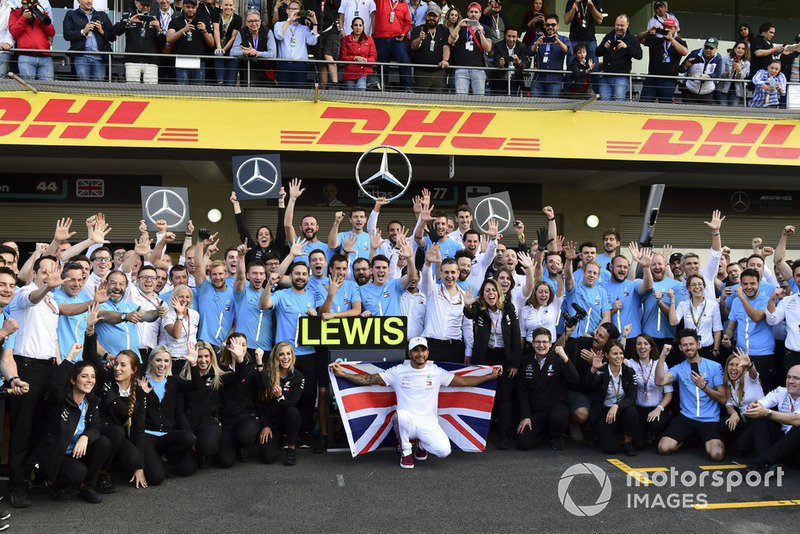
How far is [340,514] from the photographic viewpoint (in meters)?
5.92

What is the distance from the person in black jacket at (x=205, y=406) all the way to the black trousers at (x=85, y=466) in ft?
2.94

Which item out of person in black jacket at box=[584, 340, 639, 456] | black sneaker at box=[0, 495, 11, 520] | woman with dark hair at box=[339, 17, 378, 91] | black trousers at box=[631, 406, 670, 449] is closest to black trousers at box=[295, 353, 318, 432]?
black sneaker at box=[0, 495, 11, 520]

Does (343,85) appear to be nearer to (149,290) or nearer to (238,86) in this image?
(238,86)

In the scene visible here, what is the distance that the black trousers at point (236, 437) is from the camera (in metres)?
7.16

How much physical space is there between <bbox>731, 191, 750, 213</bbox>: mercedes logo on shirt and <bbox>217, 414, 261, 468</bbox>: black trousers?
1301 cm

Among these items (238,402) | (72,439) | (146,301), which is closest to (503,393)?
(238,402)

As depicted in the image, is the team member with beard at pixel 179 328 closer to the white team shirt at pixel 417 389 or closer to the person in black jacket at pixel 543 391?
the white team shirt at pixel 417 389

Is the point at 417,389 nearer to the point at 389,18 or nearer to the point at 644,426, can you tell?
the point at 644,426

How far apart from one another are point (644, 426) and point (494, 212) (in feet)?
12.0

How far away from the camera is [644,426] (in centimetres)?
797

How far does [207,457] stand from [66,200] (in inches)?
357

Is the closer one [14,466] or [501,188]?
[14,466]

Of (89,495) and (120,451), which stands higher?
(120,451)

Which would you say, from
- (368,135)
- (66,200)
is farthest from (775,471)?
(66,200)
